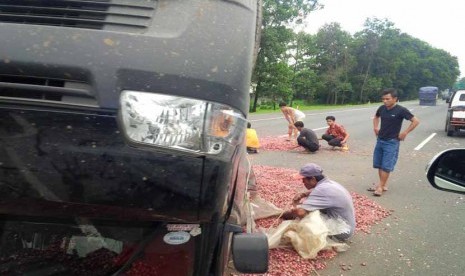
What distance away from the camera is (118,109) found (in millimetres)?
1199

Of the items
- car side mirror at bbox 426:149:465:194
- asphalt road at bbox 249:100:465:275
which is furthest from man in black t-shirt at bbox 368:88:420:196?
car side mirror at bbox 426:149:465:194

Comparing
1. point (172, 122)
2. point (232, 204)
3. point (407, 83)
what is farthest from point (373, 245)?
point (407, 83)

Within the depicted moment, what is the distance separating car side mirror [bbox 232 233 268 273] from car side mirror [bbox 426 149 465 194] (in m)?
1.10

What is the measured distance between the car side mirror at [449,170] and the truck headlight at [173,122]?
1.34m

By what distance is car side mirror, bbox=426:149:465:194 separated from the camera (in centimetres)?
204

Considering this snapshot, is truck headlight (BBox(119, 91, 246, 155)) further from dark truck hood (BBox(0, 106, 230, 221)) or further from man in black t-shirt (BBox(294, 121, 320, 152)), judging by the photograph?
man in black t-shirt (BBox(294, 121, 320, 152))

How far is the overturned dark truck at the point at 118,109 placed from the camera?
46.3 inches

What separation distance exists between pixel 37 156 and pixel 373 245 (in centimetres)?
414

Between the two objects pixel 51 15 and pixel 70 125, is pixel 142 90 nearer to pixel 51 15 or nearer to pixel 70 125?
pixel 70 125

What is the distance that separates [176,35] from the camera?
4.34 ft

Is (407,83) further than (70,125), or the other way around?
(407,83)

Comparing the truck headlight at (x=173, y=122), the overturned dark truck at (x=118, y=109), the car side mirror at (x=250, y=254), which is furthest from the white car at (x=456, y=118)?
the truck headlight at (x=173, y=122)

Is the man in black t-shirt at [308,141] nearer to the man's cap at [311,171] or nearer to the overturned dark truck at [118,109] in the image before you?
the man's cap at [311,171]

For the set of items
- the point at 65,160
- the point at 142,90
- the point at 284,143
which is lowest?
the point at 284,143
